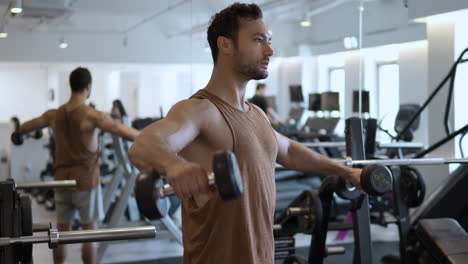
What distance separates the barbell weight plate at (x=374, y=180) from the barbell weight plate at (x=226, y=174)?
3.55 feet

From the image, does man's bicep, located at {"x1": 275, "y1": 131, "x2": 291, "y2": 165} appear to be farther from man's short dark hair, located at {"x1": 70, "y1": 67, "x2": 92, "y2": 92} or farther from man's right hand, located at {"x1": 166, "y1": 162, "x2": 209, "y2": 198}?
man's short dark hair, located at {"x1": 70, "y1": 67, "x2": 92, "y2": 92}

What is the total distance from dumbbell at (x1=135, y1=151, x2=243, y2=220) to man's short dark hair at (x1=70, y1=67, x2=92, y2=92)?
10.0 feet

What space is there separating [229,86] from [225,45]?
0.46 feet

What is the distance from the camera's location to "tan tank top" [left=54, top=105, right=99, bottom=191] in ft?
14.1

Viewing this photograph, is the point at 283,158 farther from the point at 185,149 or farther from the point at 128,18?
the point at 128,18

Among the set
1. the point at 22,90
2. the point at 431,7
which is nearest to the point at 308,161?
the point at 431,7

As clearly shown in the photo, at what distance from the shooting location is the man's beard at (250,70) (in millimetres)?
2023

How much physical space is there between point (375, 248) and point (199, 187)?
497 centimetres

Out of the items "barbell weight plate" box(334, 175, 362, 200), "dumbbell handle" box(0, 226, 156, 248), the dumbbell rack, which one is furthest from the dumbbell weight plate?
"dumbbell handle" box(0, 226, 156, 248)

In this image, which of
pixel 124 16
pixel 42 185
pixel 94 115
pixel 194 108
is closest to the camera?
pixel 194 108

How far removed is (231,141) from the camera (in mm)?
1912

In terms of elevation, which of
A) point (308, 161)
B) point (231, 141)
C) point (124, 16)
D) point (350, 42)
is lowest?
point (308, 161)

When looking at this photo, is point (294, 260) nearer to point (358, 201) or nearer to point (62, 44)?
point (358, 201)

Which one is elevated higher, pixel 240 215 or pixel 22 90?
pixel 22 90
